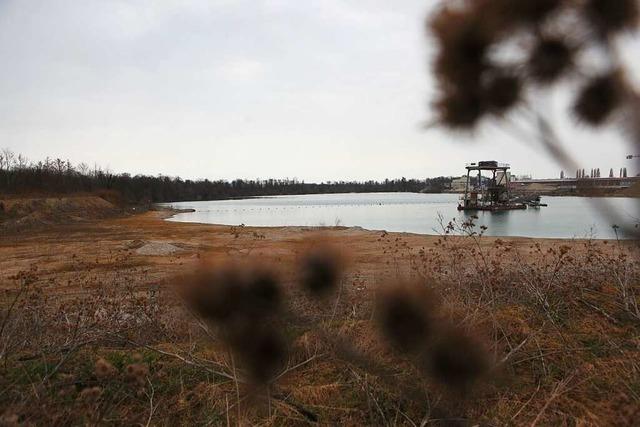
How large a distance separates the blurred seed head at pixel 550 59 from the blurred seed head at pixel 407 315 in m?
0.60

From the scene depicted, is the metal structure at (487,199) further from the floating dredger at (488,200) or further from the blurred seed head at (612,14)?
the blurred seed head at (612,14)

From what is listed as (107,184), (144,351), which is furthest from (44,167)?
(144,351)

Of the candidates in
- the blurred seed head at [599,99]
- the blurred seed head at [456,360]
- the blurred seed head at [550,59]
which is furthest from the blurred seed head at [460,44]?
the blurred seed head at [456,360]

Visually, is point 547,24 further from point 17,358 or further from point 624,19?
point 17,358

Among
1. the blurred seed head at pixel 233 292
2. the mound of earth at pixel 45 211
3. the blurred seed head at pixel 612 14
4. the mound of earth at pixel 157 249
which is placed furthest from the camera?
the mound of earth at pixel 45 211

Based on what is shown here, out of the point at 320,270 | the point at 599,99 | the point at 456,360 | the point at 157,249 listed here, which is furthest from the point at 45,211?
the point at 599,99

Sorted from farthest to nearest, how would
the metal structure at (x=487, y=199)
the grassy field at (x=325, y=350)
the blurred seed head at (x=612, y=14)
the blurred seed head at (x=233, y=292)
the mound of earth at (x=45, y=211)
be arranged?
the metal structure at (x=487, y=199)
the mound of earth at (x=45, y=211)
the grassy field at (x=325, y=350)
the blurred seed head at (x=233, y=292)
the blurred seed head at (x=612, y=14)

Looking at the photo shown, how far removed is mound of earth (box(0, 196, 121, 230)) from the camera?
4078 cm

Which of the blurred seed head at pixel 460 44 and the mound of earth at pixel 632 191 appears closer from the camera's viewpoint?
the blurred seed head at pixel 460 44

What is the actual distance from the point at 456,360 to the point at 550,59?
0.78m

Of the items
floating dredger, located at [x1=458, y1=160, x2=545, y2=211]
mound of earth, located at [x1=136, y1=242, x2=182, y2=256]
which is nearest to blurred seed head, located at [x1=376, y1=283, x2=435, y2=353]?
mound of earth, located at [x1=136, y1=242, x2=182, y2=256]

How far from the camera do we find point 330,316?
1.54 meters

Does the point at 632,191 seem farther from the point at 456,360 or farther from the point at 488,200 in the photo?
the point at 488,200

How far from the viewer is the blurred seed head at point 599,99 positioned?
962mm
